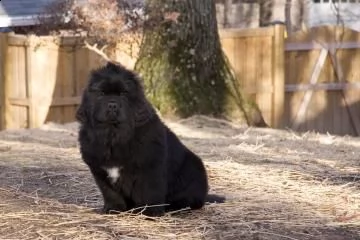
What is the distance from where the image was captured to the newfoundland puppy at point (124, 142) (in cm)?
678

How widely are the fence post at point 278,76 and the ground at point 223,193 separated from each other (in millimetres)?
6983

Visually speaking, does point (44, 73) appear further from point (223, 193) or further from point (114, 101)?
point (114, 101)

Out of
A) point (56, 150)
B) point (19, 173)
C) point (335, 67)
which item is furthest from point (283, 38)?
point (19, 173)

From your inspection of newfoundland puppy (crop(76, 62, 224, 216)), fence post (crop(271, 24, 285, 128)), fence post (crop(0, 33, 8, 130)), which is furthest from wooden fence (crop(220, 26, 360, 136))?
newfoundland puppy (crop(76, 62, 224, 216))

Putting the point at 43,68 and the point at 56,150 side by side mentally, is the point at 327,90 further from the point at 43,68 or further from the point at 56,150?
the point at 56,150

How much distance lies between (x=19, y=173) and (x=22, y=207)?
1.66 meters

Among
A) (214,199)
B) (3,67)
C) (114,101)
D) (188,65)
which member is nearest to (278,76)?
(188,65)

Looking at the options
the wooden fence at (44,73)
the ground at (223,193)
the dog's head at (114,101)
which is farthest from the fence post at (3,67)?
the dog's head at (114,101)

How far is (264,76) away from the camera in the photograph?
19.5 metres

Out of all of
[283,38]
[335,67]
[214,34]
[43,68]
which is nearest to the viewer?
[214,34]

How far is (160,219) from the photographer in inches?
280

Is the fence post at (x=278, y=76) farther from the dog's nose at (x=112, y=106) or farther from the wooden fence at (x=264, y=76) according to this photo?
the dog's nose at (x=112, y=106)

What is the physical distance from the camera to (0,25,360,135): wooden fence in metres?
18.1

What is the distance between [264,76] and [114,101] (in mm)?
13005
